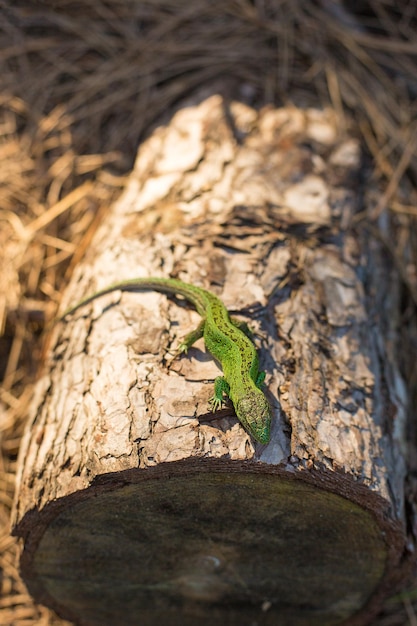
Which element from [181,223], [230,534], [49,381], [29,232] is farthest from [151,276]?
[29,232]

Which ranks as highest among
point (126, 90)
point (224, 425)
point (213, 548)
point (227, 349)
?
point (126, 90)

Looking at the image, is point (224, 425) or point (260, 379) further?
point (260, 379)

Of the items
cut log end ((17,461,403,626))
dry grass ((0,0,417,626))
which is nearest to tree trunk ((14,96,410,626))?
cut log end ((17,461,403,626))

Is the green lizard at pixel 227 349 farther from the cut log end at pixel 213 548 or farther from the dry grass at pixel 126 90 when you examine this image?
the dry grass at pixel 126 90

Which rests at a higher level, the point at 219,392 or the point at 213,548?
the point at 219,392

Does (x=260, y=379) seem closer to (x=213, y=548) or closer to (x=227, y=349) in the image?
(x=227, y=349)

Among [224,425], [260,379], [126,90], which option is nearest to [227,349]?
[260,379]

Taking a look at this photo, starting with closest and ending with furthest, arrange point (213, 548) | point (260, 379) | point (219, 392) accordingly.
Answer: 1. point (219, 392)
2. point (260, 379)
3. point (213, 548)
